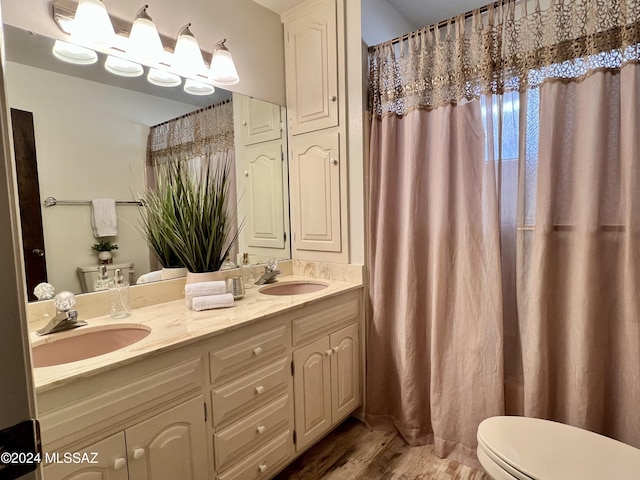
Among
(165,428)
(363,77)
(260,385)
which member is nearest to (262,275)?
(260,385)

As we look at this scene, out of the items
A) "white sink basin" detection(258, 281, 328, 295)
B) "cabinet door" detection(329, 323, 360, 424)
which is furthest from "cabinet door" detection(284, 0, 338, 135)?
"cabinet door" detection(329, 323, 360, 424)

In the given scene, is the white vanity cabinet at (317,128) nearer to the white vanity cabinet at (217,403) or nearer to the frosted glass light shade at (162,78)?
the white vanity cabinet at (217,403)

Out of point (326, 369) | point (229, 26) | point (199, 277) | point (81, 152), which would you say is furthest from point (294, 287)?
point (229, 26)

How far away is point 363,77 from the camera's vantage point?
1.85 metres

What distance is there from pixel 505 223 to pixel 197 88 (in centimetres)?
167

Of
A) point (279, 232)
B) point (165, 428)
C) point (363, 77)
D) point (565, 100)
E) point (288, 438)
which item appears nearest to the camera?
point (165, 428)

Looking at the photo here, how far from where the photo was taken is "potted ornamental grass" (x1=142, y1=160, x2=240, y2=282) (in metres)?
1.59

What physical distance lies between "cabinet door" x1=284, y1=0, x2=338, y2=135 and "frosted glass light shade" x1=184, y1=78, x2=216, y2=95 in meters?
0.52

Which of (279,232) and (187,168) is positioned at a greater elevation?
(187,168)

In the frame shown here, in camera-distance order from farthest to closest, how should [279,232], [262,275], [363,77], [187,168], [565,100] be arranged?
[279,232]
[262,275]
[363,77]
[187,168]
[565,100]

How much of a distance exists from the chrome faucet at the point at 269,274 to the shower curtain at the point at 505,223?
57 centimetres

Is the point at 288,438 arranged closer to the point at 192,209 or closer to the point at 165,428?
the point at 165,428

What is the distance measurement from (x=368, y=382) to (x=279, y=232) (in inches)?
41.5

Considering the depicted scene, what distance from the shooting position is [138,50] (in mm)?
1466
